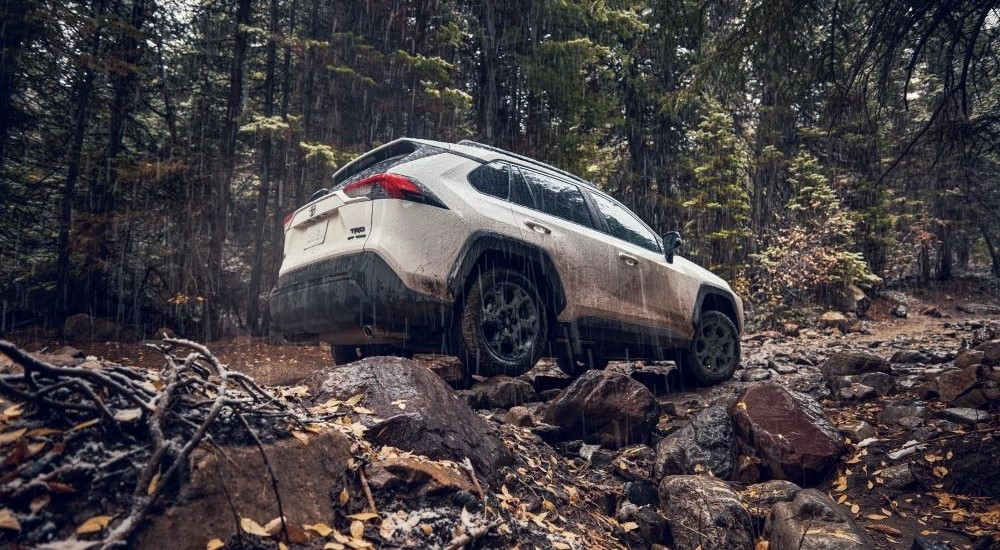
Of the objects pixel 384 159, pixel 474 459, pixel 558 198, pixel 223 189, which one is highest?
pixel 223 189

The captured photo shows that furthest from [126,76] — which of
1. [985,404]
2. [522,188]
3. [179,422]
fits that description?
[985,404]

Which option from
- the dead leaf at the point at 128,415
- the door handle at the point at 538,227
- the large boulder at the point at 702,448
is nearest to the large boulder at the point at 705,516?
the large boulder at the point at 702,448

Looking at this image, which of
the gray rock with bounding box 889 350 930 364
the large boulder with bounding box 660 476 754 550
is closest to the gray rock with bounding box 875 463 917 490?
the large boulder with bounding box 660 476 754 550

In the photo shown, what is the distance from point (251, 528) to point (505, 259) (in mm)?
3246

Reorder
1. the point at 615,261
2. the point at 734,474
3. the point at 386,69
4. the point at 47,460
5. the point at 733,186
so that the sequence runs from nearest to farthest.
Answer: the point at 47,460, the point at 734,474, the point at 615,261, the point at 386,69, the point at 733,186

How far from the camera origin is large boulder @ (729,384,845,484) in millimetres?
3818

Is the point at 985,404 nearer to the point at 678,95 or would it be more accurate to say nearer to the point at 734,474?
the point at 734,474

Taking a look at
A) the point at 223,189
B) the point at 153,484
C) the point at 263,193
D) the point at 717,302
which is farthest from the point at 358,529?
the point at 263,193

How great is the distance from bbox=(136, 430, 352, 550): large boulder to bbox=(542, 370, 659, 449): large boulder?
2333 mm

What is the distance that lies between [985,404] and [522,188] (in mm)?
4272

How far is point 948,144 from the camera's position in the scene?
5.29 metres

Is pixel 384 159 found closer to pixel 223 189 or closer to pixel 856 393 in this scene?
pixel 856 393

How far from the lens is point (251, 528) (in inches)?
67.1

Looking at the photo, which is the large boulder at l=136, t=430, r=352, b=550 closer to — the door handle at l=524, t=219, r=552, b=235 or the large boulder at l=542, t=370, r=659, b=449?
the large boulder at l=542, t=370, r=659, b=449
